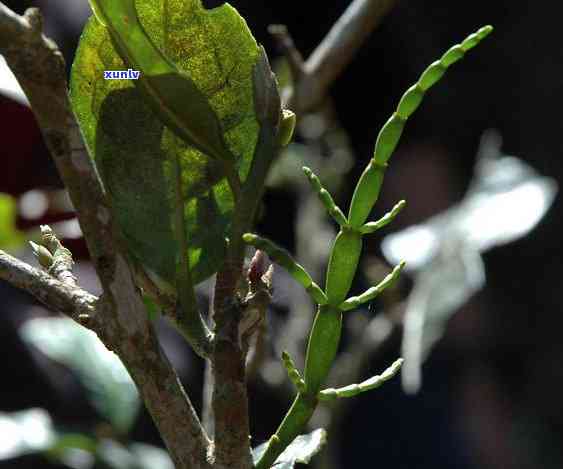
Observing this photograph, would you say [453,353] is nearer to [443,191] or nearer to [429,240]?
[443,191]

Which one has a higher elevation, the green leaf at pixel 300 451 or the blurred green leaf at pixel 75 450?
the green leaf at pixel 300 451

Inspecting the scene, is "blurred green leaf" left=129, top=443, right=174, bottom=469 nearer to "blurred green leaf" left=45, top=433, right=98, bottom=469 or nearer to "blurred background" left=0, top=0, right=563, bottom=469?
"blurred green leaf" left=45, top=433, right=98, bottom=469

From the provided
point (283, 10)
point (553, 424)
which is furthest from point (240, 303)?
point (553, 424)

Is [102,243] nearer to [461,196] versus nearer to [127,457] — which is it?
[127,457]

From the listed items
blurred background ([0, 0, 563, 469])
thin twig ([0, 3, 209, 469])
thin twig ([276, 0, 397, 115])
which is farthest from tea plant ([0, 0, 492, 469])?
blurred background ([0, 0, 563, 469])

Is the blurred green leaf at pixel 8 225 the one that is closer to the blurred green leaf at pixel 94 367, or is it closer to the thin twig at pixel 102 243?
the blurred green leaf at pixel 94 367

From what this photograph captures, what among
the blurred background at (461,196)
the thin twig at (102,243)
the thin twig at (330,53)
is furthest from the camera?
the blurred background at (461,196)

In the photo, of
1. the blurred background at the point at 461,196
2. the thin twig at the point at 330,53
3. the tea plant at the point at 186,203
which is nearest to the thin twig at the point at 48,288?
the tea plant at the point at 186,203
